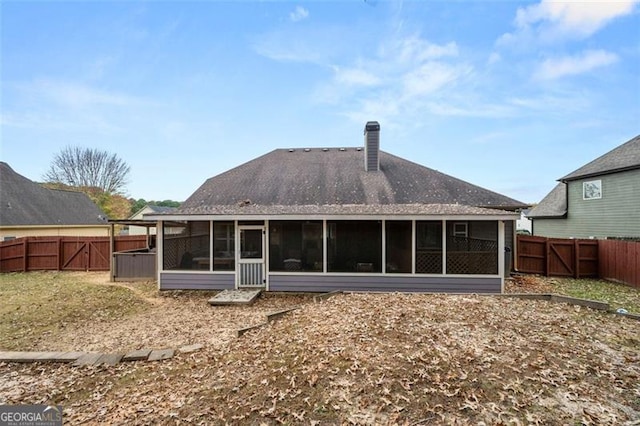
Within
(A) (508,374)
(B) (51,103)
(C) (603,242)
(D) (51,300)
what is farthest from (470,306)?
(B) (51,103)

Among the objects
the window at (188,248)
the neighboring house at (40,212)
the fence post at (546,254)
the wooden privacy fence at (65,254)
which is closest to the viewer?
the window at (188,248)

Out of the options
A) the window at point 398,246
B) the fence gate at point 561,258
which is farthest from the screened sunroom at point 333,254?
the fence gate at point 561,258

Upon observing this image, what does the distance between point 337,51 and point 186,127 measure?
11.9 metres

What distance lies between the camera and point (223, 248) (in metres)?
9.34

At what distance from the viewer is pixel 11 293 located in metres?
9.23

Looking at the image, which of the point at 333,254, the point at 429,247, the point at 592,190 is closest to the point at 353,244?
the point at 333,254

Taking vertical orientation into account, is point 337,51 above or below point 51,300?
above

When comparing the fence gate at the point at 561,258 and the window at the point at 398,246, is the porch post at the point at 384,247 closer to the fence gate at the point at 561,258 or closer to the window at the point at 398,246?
the window at the point at 398,246

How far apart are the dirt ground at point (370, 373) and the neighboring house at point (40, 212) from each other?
17520 millimetres

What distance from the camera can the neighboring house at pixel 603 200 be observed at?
41.3ft

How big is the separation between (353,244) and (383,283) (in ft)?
4.93

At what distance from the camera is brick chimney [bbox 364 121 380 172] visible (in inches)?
532

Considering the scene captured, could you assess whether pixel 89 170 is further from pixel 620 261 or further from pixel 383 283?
pixel 620 261

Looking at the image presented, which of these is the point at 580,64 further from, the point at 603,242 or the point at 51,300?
the point at 51,300
